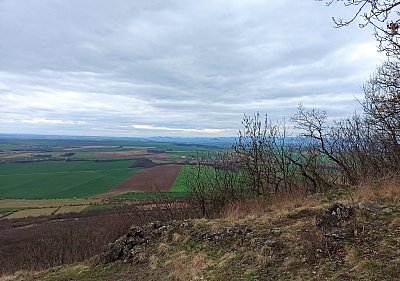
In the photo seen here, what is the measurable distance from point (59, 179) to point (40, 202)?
64.3ft

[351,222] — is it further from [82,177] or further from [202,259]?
[82,177]

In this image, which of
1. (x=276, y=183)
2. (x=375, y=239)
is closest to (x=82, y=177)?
(x=276, y=183)

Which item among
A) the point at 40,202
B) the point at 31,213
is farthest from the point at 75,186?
the point at 31,213

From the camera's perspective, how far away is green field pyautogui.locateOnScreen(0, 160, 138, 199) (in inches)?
2409

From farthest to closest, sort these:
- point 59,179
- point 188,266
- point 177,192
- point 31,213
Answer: point 59,179 < point 31,213 < point 177,192 < point 188,266

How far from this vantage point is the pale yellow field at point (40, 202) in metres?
52.2

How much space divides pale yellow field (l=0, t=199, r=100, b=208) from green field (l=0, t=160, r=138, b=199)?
2778 mm

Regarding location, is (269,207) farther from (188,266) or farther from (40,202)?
(40,202)

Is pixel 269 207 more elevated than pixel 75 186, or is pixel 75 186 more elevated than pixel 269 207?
pixel 269 207

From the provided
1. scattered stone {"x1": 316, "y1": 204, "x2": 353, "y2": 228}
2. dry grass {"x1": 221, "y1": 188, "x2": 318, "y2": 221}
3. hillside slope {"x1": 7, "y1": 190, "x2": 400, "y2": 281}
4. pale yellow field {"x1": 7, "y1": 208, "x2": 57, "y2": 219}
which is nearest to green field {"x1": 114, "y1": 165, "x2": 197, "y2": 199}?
pale yellow field {"x1": 7, "y1": 208, "x2": 57, "y2": 219}

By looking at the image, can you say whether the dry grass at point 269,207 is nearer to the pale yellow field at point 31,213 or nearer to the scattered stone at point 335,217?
the scattered stone at point 335,217

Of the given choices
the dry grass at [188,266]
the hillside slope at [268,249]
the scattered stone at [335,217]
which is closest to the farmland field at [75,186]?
the hillside slope at [268,249]

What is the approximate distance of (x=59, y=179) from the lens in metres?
73.3

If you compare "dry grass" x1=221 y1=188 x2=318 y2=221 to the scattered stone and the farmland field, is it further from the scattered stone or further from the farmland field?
the farmland field
